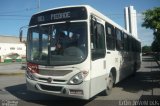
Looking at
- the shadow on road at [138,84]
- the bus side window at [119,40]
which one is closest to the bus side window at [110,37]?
the bus side window at [119,40]

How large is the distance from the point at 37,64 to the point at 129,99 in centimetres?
377

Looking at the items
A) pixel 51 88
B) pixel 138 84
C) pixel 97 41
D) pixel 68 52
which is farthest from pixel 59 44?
pixel 138 84

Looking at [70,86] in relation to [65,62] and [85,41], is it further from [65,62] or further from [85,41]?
[85,41]

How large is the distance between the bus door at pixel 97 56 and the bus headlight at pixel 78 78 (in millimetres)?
326

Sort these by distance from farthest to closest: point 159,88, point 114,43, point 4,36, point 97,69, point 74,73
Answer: point 4,36, point 159,88, point 114,43, point 97,69, point 74,73

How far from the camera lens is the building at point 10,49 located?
70.2m

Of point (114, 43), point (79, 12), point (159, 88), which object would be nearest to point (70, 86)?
point (79, 12)

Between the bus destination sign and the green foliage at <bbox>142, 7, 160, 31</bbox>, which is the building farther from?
the bus destination sign

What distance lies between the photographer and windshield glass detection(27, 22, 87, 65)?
7535 millimetres

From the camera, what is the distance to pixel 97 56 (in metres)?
8.10

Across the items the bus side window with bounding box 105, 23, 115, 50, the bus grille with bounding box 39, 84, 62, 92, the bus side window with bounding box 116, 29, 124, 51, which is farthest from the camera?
the bus side window with bounding box 116, 29, 124, 51

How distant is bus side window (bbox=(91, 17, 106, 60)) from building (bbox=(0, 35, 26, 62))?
212 ft

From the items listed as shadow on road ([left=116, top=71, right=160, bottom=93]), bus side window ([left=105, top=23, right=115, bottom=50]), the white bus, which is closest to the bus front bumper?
the white bus

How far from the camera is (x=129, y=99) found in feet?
30.6
